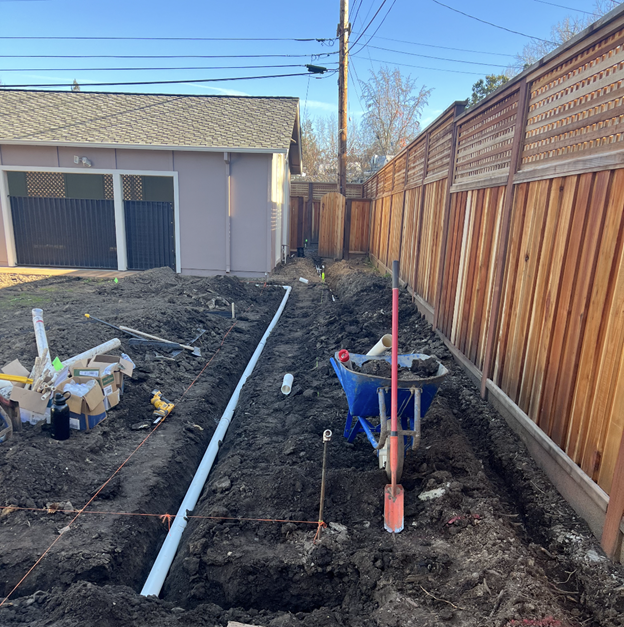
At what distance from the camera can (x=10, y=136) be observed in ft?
40.9

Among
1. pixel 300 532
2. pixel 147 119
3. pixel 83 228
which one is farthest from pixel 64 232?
pixel 300 532

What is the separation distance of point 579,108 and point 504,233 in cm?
131

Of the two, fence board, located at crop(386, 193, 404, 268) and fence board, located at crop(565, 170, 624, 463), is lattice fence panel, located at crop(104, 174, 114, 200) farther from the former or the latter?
fence board, located at crop(565, 170, 624, 463)

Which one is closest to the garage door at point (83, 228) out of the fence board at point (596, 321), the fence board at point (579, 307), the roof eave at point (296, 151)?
the roof eave at point (296, 151)

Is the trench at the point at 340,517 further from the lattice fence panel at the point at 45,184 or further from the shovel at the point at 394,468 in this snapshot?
the lattice fence panel at the point at 45,184

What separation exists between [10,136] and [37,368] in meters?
11.3

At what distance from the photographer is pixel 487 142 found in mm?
5047

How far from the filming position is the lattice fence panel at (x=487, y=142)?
4492mm

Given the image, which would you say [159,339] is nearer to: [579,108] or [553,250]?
[553,250]

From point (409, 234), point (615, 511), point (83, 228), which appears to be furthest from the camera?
point (83, 228)

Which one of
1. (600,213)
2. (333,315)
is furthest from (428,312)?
(600,213)

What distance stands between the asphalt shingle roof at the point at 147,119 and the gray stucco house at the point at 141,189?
6 cm

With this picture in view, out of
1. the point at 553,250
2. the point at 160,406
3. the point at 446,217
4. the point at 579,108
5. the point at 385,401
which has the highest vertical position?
the point at 579,108

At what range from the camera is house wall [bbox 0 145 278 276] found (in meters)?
12.5
